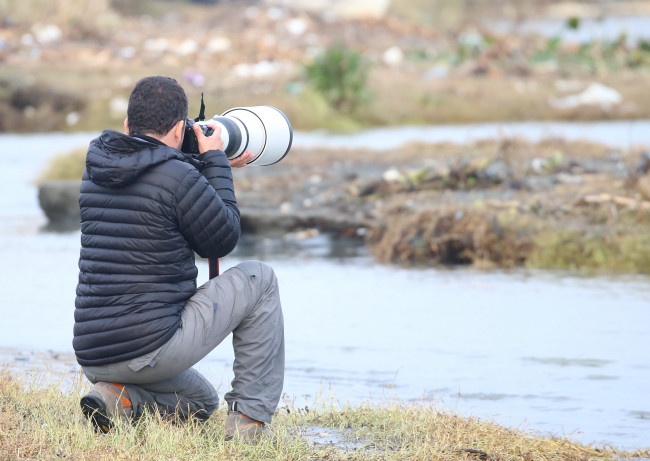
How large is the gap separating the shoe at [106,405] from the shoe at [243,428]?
15.1 inches

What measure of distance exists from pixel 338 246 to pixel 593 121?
64.5 feet

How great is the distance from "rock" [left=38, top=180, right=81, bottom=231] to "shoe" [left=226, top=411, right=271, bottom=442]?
382 inches

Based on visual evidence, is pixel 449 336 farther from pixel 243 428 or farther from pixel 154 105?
pixel 154 105

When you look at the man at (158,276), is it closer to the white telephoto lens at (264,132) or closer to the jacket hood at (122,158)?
the jacket hood at (122,158)

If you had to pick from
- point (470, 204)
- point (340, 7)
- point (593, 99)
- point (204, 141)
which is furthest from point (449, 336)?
point (340, 7)

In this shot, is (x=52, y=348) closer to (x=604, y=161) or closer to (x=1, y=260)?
(x=1, y=260)

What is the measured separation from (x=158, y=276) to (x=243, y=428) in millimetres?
668

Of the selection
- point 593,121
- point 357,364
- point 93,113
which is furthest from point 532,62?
point 357,364

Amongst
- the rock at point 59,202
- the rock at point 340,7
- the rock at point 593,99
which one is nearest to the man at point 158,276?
the rock at point 59,202

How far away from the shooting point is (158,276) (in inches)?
165

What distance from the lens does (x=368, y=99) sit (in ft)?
91.4

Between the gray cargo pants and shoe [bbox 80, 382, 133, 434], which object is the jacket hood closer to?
the gray cargo pants

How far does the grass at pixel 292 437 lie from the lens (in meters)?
4.03

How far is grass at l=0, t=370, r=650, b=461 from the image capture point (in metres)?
4.03
